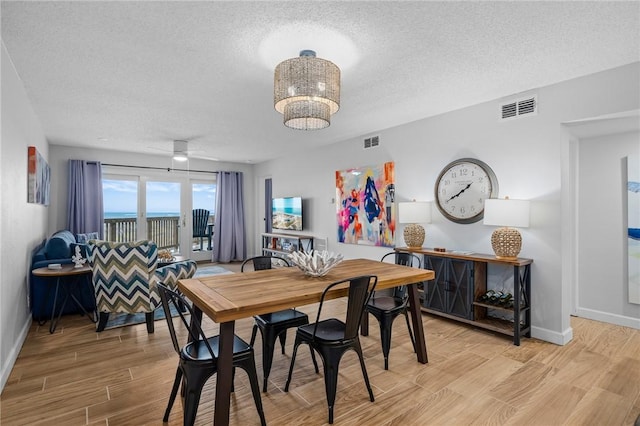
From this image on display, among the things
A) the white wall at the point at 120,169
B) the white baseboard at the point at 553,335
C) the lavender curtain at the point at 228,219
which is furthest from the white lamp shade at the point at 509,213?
the white wall at the point at 120,169

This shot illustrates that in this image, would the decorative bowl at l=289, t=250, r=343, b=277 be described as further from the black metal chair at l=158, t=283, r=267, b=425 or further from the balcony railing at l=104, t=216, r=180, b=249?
the balcony railing at l=104, t=216, r=180, b=249

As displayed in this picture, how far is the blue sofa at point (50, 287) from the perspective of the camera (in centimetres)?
350

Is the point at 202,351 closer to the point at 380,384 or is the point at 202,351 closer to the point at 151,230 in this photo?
the point at 380,384

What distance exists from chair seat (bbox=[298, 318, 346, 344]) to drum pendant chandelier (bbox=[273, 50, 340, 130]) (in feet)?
4.96

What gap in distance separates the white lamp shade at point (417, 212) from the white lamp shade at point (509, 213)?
2.90 feet

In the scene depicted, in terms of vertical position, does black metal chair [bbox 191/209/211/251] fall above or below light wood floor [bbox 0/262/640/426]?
above

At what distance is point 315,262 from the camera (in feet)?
7.87

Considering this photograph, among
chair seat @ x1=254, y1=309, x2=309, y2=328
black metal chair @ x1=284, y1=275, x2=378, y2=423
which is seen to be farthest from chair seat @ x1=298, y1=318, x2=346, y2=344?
chair seat @ x1=254, y1=309, x2=309, y2=328

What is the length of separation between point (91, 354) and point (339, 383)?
218 centimetres

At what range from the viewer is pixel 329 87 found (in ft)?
7.60

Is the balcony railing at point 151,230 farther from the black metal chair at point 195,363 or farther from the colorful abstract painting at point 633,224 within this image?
the colorful abstract painting at point 633,224

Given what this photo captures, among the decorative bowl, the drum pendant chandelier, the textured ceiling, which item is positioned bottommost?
the decorative bowl

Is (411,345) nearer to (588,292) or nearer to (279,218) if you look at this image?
(588,292)

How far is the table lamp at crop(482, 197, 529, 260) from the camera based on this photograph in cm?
304
